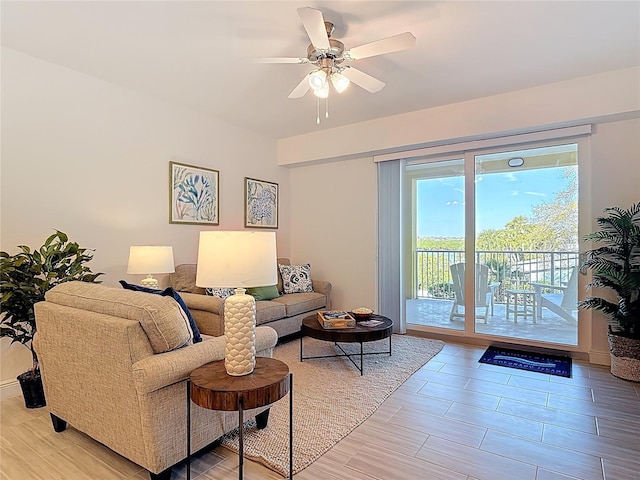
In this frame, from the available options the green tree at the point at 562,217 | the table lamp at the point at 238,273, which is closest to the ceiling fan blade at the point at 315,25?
the table lamp at the point at 238,273

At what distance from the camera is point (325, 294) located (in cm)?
475

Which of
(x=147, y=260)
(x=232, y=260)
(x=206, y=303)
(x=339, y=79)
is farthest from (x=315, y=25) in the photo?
(x=206, y=303)

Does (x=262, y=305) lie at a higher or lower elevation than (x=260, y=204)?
lower

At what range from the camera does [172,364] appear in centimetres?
168

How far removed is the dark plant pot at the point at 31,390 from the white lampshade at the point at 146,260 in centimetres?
102

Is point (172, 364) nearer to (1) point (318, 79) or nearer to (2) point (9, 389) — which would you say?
(1) point (318, 79)

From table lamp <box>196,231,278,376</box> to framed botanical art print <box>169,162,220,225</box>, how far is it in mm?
2441

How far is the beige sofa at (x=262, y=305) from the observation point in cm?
335

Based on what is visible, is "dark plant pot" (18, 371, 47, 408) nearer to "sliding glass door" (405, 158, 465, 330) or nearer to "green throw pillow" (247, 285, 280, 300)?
"green throw pillow" (247, 285, 280, 300)

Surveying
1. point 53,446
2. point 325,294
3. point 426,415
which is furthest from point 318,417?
point 325,294

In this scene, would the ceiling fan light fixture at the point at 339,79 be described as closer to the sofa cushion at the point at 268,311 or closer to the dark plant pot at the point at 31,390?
the sofa cushion at the point at 268,311

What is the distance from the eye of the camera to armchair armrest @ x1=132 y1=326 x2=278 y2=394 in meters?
1.60

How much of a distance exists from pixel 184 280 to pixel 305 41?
2.59 meters

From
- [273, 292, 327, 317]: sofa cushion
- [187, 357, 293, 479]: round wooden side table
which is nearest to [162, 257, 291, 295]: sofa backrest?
[273, 292, 327, 317]: sofa cushion
